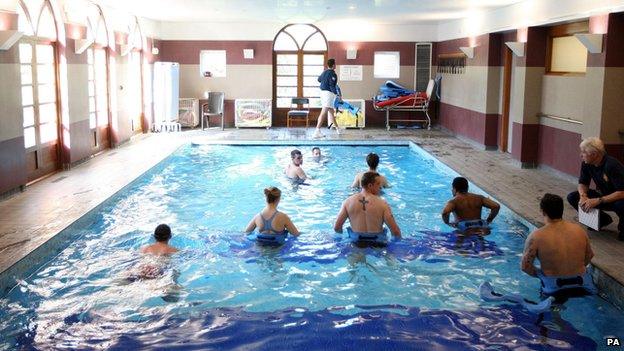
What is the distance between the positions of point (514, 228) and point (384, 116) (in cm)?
1140

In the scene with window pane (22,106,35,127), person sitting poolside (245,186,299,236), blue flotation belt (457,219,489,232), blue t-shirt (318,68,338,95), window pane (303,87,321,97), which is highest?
blue t-shirt (318,68,338,95)

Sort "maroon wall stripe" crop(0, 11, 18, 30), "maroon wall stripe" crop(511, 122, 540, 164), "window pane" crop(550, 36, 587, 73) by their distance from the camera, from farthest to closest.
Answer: "maroon wall stripe" crop(511, 122, 540, 164) → "window pane" crop(550, 36, 587, 73) → "maroon wall stripe" crop(0, 11, 18, 30)

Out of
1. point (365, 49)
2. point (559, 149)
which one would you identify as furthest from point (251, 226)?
point (365, 49)

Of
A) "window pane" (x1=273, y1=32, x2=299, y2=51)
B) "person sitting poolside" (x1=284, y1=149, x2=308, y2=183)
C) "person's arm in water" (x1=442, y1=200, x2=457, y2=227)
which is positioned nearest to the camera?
"person's arm in water" (x1=442, y1=200, x2=457, y2=227)

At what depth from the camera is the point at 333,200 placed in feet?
30.6

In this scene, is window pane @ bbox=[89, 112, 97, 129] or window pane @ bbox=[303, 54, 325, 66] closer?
window pane @ bbox=[89, 112, 97, 129]

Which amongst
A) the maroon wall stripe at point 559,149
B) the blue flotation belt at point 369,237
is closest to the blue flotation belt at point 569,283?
the blue flotation belt at point 369,237

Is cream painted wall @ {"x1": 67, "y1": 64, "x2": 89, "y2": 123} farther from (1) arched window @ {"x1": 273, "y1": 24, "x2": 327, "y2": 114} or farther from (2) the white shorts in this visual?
(1) arched window @ {"x1": 273, "y1": 24, "x2": 327, "y2": 114}

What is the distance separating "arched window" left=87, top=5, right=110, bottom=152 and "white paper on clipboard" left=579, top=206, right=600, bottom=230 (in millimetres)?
8760

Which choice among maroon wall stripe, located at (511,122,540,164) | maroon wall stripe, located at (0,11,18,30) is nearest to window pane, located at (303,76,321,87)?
maroon wall stripe, located at (511,122,540,164)

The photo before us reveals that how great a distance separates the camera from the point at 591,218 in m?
6.59

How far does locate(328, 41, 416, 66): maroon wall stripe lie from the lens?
59.9 feet

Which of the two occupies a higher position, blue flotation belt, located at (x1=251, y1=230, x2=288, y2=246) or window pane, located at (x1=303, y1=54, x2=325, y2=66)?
window pane, located at (x1=303, y1=54, x2=325, y2=66)

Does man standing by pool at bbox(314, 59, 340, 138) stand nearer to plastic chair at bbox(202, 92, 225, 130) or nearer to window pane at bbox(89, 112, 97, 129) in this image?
plastic chair at bbox(202, 92, 225, 130)
